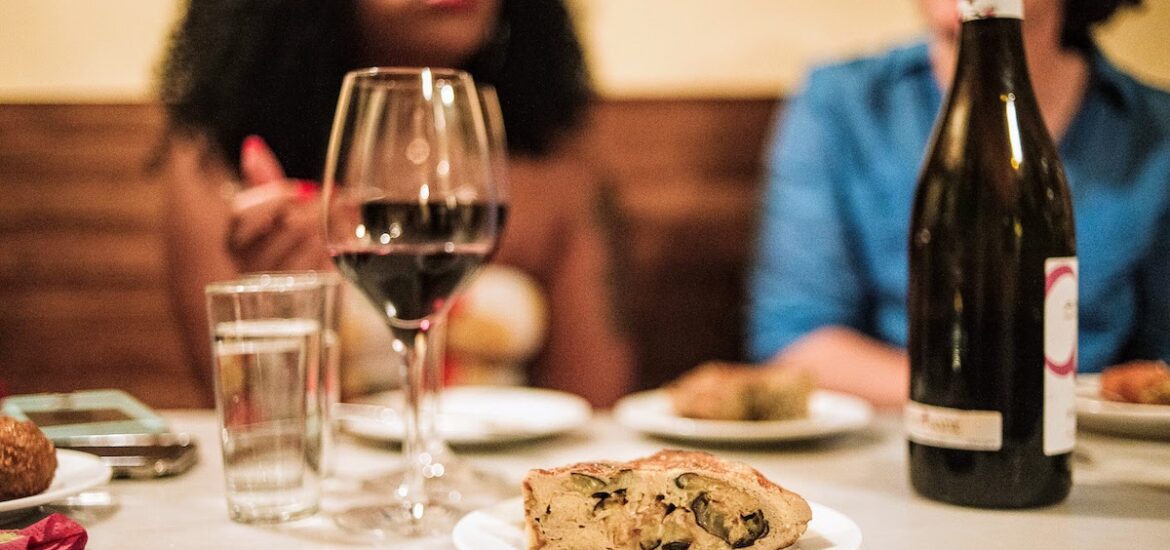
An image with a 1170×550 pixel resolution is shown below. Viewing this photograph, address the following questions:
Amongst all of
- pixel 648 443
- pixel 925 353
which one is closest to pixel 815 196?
pixel 648 443

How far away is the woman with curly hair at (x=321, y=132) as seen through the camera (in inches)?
73.2

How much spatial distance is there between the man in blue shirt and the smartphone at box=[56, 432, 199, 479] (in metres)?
1.02

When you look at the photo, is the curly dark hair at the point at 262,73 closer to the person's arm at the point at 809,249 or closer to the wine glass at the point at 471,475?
the person's arm at the point at 809,249

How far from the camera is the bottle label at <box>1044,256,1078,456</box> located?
60cm

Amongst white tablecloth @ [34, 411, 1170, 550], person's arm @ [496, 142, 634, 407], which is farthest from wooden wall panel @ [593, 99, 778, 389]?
white tablecloth @ [34, 411, 1170, 550]

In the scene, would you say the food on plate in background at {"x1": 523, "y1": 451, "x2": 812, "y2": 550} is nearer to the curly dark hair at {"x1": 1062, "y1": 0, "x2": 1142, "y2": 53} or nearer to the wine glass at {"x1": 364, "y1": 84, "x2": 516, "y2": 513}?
the wine glass at {"x1": 364, "y1": 84, "x2": 516, "y2": 513}

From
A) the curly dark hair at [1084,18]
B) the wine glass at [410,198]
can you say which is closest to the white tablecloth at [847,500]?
the wine glass at [410,198]

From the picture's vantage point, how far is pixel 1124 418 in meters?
0.76

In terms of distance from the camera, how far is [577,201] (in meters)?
2.04

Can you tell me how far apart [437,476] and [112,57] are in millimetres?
1681

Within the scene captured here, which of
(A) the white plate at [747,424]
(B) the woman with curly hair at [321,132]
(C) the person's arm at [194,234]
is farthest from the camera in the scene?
(B) the woman with curly hair at [321,132]

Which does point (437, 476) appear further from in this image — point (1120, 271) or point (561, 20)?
point (561, 20)

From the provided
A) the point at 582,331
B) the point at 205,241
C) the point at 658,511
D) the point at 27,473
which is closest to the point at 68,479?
the point at 27,473

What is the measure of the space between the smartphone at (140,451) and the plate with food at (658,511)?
0.33 m
